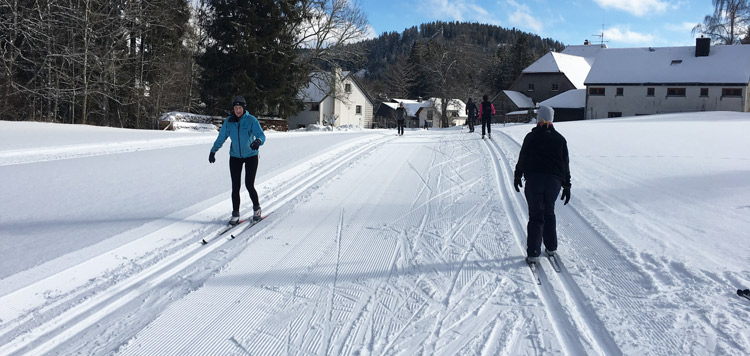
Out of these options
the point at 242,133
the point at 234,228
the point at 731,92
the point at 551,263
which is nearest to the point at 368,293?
the point at 551,263

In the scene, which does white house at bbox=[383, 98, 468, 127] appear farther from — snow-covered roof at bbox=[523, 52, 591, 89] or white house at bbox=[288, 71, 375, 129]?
white house at bbox=[288, 71, 375, 129]

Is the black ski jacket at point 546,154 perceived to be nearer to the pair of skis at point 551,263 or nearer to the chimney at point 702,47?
the pair of skis at point 551,263

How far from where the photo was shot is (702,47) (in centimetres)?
4622

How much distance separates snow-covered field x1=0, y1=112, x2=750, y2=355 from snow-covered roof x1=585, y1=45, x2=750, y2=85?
41111mm

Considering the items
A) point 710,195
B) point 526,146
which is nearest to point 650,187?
point 710,195

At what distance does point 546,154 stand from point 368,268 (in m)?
2.18

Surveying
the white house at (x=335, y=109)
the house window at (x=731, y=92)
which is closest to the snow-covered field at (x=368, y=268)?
the white house at (x=335, y=109)

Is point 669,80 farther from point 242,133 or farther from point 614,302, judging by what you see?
point 614,302

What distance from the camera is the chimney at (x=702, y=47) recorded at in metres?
46.0

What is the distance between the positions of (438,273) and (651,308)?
185cm

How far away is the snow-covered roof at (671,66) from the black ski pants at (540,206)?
1876 inches

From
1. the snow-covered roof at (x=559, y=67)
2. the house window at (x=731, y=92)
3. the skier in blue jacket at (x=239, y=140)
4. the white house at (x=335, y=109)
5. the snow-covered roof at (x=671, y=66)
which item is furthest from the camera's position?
the snow-covered roof at (x=559, y=67)

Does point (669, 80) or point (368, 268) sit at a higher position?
point (669, 80)

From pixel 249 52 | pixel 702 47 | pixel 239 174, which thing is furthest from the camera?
pixel 702 47
